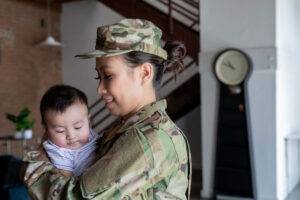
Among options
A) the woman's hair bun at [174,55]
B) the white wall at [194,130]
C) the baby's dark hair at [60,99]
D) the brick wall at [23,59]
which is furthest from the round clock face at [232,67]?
the brick wall at [23,59]

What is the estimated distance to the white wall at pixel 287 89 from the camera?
4797 mm

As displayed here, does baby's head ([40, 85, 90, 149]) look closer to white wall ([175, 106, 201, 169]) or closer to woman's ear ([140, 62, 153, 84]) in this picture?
woman's ear ([140, 62, 153, 84])

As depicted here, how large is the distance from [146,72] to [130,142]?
227 millimetres

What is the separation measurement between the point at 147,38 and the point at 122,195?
42 cm

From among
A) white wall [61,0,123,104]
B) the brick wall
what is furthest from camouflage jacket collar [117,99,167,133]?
white wall [61,0,123,104]

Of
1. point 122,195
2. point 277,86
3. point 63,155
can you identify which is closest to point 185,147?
point 122,195

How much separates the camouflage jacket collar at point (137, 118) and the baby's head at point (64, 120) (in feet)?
0.40

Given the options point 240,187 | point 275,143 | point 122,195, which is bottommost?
point 240,187

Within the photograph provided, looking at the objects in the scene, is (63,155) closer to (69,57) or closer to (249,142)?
(249,142)

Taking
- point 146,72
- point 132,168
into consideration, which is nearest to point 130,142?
point 132,168

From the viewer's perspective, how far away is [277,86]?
4688mm

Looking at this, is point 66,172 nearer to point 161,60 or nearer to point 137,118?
point 137,118

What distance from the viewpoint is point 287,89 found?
523 centimetres

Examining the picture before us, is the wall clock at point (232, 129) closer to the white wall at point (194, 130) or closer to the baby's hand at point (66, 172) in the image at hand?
the white wall at point (194, 130)
